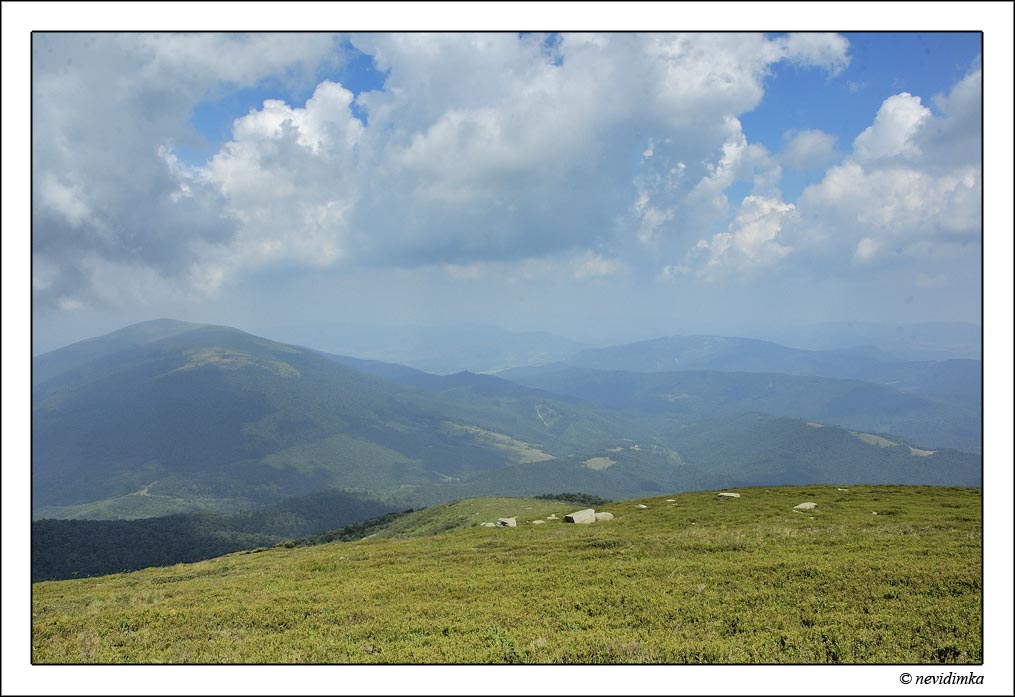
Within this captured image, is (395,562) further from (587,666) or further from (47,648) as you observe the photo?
(587,666)

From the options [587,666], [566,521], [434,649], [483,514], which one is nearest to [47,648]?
[434,649]

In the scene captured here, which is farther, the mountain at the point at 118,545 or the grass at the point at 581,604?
the mountain at the point at 118,545

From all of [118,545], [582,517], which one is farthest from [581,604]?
[118,545]

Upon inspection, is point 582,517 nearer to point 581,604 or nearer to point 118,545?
point 581,604

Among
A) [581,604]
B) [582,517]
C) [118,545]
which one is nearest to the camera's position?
[581,604]

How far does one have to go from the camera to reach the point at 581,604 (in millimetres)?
17781

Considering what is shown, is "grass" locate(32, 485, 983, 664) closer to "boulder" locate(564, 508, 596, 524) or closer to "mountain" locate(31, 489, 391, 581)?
"boulder" locate(564, 508, 596, 524)

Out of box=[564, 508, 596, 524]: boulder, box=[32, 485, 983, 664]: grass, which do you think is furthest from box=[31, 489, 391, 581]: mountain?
box=[32, 485, 983, 664]: grass

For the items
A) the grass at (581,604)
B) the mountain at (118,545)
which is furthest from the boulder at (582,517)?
the mountain at (118,545)

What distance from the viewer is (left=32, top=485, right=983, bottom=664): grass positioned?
46.1ft

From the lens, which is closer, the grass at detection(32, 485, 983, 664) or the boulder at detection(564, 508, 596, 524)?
the grass at detection(32, 485, 983, 664)

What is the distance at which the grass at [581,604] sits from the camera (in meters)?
14.1

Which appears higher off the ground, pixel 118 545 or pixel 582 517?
pixel 582 517

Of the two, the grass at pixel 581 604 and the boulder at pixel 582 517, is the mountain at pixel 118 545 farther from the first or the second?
the grass at pixel 581 604
